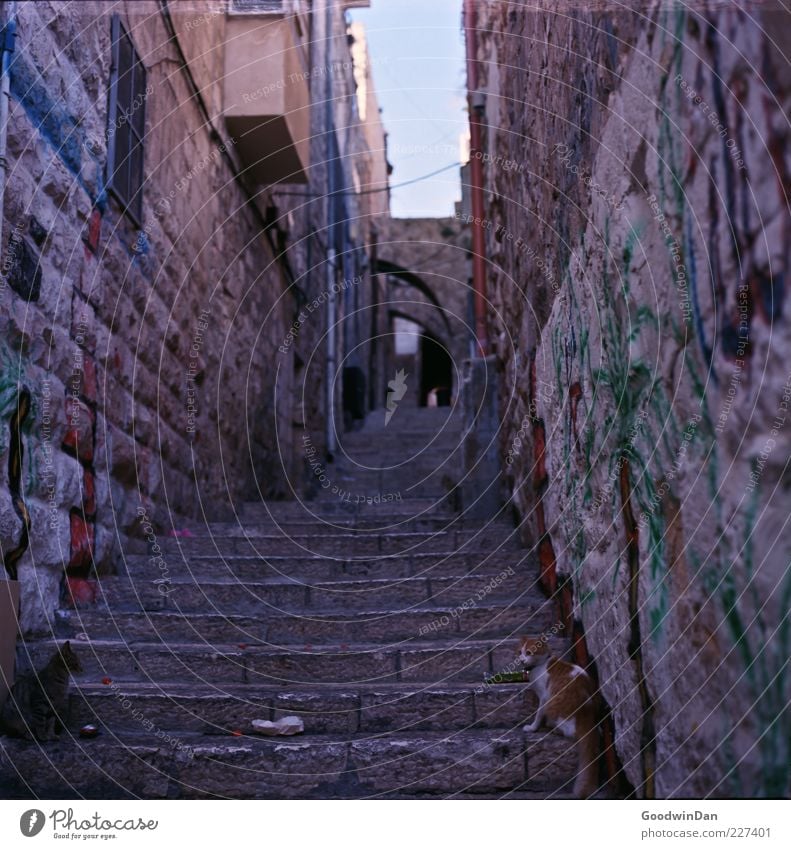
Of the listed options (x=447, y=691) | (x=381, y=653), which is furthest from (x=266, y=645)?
(x=447, y=691)

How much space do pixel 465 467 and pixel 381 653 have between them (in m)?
2.26

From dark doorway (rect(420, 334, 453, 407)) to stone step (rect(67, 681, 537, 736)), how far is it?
61.9 feet

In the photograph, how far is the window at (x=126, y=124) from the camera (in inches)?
177

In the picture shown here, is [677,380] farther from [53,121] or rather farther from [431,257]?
[431,257]

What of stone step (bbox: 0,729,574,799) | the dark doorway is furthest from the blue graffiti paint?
the dark doorway

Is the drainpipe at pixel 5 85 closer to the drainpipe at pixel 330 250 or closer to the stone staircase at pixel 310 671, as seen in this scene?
the stone staircase at pixel 310 671

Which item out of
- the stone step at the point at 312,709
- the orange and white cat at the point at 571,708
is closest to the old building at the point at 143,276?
the stone step at the point at 312,709

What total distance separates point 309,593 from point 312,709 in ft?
2.71

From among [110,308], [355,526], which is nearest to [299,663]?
[355,526]

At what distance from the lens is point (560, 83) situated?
3.60 m

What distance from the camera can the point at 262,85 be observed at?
6.61 m

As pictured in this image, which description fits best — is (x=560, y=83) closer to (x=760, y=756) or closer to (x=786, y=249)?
(x=786, y=249)

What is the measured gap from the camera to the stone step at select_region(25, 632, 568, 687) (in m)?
3.33

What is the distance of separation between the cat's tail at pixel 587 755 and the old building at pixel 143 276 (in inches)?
72.6
